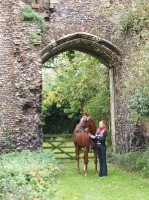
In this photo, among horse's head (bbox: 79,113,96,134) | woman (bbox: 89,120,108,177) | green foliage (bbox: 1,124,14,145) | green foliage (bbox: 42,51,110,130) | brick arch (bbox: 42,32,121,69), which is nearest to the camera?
woman (bbox: 89,120,108,177)

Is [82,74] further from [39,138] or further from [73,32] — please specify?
[39,138]

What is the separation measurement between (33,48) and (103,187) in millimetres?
5868

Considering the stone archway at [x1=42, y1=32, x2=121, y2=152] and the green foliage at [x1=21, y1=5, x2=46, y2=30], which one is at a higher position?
the green foliage at [x1=21, y1=5, x2=46, y2=30]

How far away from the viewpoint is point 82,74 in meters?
22.3

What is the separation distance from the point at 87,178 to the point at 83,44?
6.27 meters

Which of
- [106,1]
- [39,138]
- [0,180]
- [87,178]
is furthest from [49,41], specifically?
[0,180]

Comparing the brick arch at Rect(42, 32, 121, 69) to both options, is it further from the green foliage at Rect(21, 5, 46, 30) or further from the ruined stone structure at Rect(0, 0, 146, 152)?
the green foliage at Rect(21, 5, 46, 30)

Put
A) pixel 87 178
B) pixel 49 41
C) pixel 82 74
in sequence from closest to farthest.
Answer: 1. pixel 87 178
2. pixel 49 41
3. pixel 82 74

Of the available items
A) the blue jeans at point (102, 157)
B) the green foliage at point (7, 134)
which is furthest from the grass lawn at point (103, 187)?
the green foliage at point (7, 134)

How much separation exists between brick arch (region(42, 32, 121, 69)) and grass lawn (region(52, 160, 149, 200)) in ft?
16.1

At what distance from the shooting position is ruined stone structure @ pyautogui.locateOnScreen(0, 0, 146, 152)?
48.9 ft

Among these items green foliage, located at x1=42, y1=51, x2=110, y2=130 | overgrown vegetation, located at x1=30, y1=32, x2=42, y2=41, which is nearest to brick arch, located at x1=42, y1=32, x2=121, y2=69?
overgrown vegetation, located at x1=30, y1=32, x2=42, y2=41

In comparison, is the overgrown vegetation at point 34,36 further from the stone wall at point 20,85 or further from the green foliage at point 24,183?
the green foliage at point 24,183

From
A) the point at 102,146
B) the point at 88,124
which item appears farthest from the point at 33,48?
the point at 102,146
